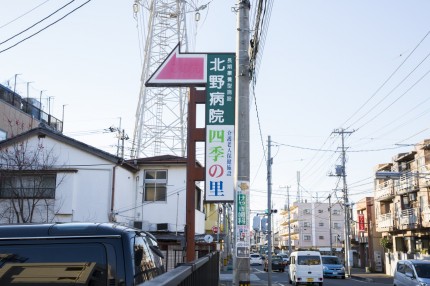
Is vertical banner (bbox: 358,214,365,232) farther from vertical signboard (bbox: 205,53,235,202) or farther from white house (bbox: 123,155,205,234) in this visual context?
vertical signboard (bbox: 205,53,235,202)

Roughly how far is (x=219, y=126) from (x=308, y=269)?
16765mm

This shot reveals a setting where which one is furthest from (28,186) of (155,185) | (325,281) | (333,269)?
(333,269)

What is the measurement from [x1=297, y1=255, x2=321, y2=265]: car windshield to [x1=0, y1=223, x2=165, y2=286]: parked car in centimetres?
2478

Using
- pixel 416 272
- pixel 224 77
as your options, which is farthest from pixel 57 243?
pixel 416 272

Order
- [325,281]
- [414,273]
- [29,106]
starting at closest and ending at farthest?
1. [414,273]
2. [325,281]
3. [29,106]

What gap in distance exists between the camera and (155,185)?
28.1 m

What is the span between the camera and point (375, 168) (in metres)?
54.1

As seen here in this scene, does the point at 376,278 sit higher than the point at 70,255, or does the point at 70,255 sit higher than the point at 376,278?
the point at 70,255

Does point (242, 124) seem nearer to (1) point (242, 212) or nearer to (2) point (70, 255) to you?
(1) point (242, 212)

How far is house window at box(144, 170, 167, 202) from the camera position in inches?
1100

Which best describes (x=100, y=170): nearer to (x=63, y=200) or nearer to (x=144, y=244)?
(x=63, y=200)

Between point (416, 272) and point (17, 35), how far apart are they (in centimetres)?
1645

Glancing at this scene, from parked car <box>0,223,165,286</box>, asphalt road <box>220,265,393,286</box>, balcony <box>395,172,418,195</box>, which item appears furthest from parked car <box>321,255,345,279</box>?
parked car <box>0,223,165,286</box>

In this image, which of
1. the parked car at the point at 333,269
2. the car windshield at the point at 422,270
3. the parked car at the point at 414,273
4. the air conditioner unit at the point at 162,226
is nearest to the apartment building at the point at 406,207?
the parked car at the point at 333,269
